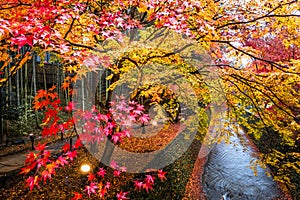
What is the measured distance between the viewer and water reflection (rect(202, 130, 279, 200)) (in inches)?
318

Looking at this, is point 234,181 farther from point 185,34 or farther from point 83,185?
point 185,34

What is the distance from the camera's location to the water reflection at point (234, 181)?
807 centimetres

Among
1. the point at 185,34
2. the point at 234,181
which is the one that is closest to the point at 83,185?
the point at 185,34

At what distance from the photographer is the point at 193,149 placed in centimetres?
1134

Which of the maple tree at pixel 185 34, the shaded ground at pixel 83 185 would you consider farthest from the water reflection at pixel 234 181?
the maple tree at pixel 185 34

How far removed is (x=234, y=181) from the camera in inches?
365

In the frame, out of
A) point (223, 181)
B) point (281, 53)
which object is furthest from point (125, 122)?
point (281, 53)

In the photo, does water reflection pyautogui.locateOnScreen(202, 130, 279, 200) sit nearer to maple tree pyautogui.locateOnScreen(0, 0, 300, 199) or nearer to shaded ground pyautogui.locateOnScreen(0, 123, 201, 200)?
shaded ground pyautogui.locateOnScreen(0, 123, 201, 200)

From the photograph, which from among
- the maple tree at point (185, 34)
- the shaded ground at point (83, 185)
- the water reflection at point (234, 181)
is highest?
the maple tree at point (185, 34)

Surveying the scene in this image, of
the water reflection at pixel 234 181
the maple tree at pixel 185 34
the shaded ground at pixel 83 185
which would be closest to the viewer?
the maple tree at pixel 185 34

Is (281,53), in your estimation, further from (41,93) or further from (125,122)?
(41,93)

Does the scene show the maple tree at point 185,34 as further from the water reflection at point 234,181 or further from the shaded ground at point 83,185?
the water reflection at point 234,181

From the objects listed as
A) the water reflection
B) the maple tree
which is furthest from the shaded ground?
the water reflection

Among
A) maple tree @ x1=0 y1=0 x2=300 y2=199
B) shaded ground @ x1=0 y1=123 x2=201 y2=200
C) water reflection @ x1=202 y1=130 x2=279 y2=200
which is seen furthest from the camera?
water reflection @ x1=202 y1=130 x2=279 y2=200
